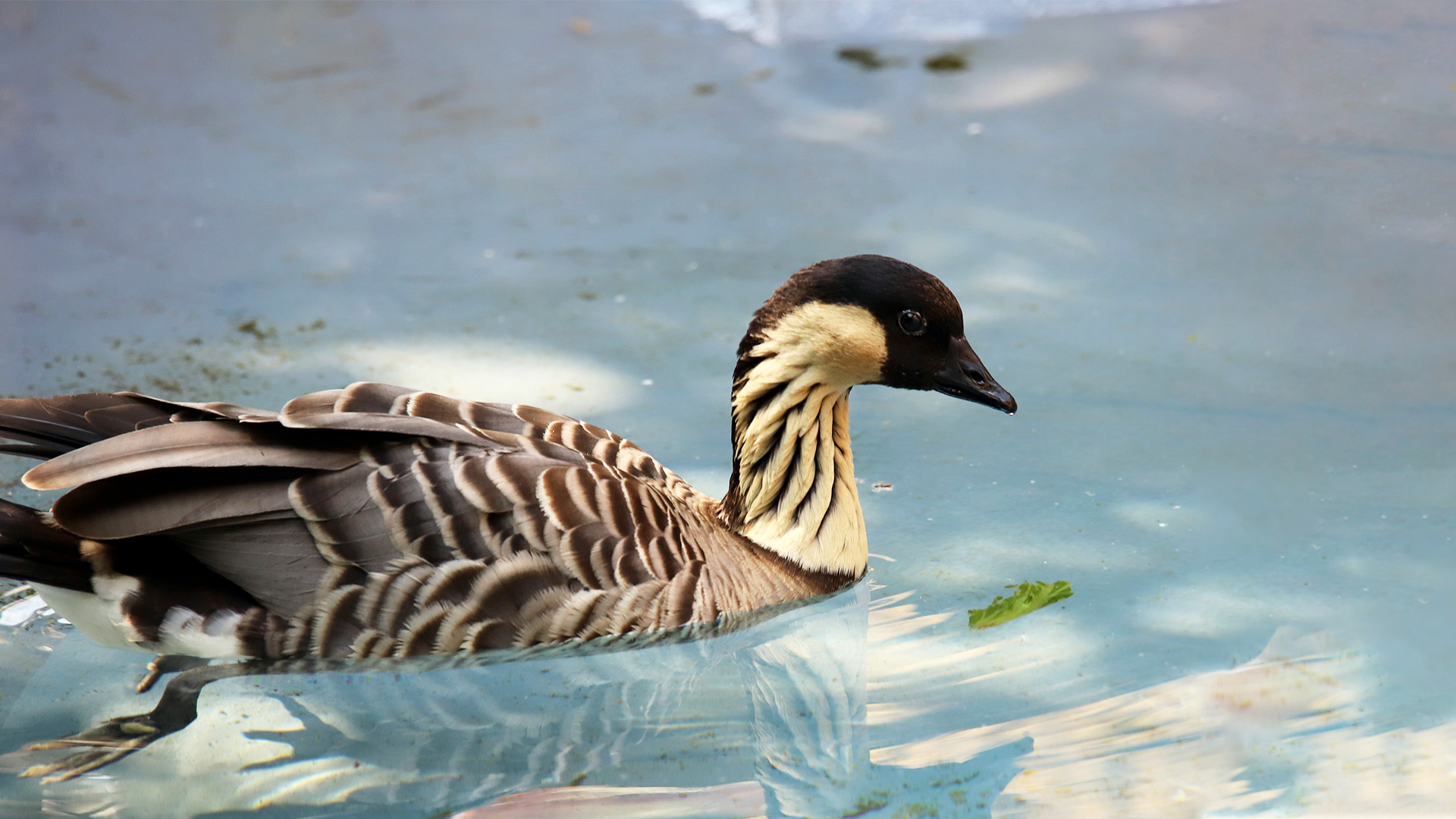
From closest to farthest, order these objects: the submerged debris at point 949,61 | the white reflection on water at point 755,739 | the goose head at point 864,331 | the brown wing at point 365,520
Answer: the white reflection on water at point 755,739 → the brown wing at point 365,520 → the goose head at point 864,331 → the submerged debris at point 949,61

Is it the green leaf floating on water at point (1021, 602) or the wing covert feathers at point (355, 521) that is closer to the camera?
the wing covert feathers at point (355, 521)

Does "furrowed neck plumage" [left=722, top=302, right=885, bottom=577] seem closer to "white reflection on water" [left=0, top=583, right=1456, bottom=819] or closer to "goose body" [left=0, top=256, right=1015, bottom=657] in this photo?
"goose body" [left=0, top=256, right=1015, bottom=657]

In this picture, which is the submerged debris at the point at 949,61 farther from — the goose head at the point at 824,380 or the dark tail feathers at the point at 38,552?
the dark tail feathers at the point at 38,552

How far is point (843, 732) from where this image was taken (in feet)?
13.7

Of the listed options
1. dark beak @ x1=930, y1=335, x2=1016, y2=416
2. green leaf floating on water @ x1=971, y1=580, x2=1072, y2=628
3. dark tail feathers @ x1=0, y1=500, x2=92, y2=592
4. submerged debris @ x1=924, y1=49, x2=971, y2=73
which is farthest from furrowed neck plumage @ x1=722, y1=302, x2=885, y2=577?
submerged debris @ x1=924, y1=49, x2=971, y2=73

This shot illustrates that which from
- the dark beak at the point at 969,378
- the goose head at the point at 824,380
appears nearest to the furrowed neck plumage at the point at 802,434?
the goose head at the point at 824,380

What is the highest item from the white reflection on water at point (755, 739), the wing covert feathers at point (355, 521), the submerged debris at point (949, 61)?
the submerged debris at point (949, 61)

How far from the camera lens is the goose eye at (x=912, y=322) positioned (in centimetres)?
443

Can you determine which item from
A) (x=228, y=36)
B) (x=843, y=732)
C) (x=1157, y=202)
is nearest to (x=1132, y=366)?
(x=1157, y=202)

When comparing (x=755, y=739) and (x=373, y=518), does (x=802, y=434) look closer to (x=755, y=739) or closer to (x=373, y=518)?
(x=755, y=739)

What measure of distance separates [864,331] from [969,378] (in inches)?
16.9

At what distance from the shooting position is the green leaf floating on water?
4.64 m

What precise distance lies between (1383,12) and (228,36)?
8.19 metres

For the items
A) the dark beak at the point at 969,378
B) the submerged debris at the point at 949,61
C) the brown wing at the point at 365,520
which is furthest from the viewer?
the submerged debris at the point at 949,61
